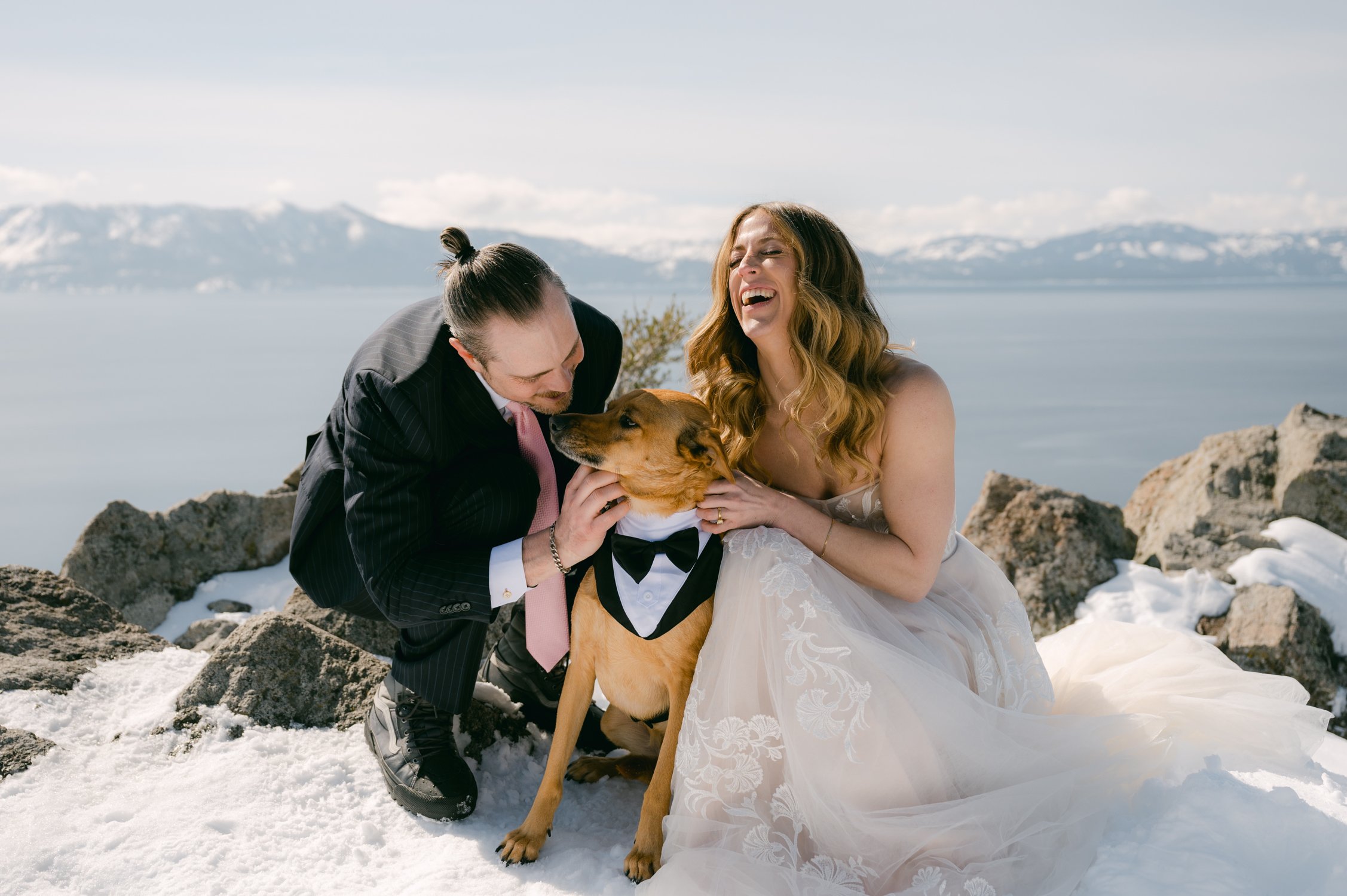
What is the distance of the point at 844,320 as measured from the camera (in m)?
3.08

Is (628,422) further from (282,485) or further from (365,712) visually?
(282,485)

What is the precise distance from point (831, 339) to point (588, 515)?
1051 millimetres

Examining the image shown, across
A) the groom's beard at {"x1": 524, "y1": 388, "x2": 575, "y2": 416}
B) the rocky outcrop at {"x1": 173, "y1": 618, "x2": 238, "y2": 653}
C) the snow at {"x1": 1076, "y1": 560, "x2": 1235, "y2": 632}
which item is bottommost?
the rocky outcrop at {"x1": 173, "y1": 618, "x2": 238, "y2": 653}

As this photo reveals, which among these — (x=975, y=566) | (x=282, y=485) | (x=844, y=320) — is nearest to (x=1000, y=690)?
(x=975, y=566)

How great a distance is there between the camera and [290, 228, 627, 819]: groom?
9.40 feet

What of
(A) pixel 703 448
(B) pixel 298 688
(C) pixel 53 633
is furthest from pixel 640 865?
(C) pixel 53 633

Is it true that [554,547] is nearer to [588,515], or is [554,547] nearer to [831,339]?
[588,515]

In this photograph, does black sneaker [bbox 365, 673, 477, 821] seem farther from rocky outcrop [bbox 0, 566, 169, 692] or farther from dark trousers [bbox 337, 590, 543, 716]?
rocky outcrop [bbox 0, 566, 169, 692]

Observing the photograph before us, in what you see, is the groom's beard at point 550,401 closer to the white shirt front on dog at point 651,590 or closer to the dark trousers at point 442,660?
the white shirt front on dog at point 651,590

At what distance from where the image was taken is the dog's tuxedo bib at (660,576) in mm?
2736

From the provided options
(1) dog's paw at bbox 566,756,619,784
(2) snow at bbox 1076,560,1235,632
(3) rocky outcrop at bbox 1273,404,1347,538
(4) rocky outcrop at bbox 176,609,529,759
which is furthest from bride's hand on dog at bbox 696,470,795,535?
(3) rocky outcrop at bbox 1273,404,1347,538

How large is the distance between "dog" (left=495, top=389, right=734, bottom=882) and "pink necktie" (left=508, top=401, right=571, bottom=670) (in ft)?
1.18

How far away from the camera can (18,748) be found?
127 inches

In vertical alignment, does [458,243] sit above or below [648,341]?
above
